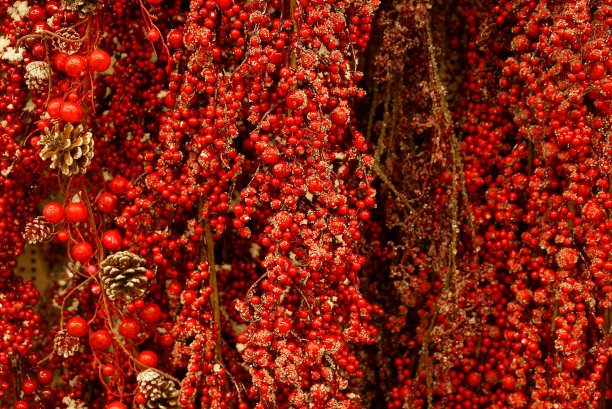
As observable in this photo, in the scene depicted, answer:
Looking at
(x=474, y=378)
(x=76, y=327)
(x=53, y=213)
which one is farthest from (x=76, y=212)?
(x=474, y=378)

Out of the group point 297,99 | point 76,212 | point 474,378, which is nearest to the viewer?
point 297,99

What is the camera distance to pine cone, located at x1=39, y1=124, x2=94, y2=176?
0.63 metres

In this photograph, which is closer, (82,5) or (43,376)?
(82,5)

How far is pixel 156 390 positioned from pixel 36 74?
0.39 metres

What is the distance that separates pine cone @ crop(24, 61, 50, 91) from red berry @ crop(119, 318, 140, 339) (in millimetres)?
296

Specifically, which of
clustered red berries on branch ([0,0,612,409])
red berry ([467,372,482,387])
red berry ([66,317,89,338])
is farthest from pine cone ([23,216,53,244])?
red berry ([467,372,482,387])

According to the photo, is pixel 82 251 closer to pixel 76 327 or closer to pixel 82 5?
pixel 76 327

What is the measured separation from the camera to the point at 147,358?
0.68 meters

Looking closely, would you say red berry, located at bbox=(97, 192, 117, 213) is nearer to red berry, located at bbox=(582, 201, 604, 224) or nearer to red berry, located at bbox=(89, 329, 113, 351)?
red berry, located at bbox=(89, 329, 113, 351)

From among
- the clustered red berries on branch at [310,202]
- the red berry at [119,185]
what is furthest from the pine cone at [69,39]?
the red berry at [119,185]

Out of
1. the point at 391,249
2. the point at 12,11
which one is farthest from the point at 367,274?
the point at 12,11

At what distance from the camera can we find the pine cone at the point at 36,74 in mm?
648

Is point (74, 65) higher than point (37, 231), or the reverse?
point (74, 65)

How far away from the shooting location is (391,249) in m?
0.83
